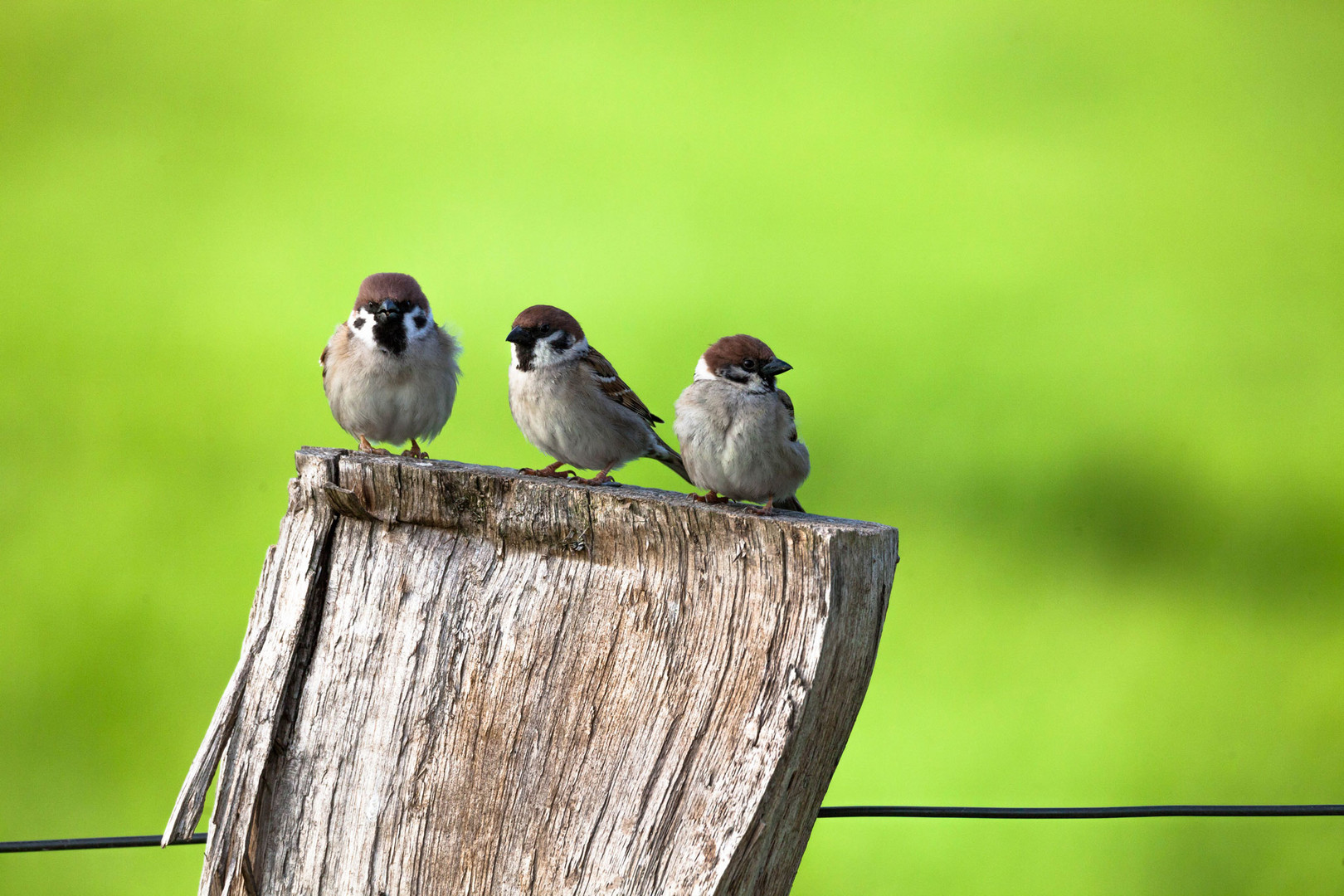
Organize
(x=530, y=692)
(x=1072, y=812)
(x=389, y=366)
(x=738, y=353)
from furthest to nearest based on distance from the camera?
(x=389, y=366), (x=738, y=353), (x=1072, y=812), (x=530, y=692)

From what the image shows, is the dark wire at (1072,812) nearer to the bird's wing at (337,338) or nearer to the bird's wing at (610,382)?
the bird's wing at (610,382)

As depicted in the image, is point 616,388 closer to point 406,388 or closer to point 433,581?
point 406,388

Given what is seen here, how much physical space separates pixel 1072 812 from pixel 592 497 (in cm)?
111

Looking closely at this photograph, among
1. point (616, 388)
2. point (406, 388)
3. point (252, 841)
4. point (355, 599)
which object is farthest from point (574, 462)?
point (252, 841)

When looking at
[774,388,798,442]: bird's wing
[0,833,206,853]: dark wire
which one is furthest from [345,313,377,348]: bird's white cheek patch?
[0,833,206,853]: dark wire

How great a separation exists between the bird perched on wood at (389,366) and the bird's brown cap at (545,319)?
321 mm

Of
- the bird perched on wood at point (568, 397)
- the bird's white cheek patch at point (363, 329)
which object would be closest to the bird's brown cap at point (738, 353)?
the bird perched on wood at point (568, 397)

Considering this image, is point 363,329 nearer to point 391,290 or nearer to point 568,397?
point 391,290

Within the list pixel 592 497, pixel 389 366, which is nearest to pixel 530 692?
pixel 592 497

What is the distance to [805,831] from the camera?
155cm

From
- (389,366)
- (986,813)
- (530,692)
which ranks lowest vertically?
(986,813)

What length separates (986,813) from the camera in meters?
1.98

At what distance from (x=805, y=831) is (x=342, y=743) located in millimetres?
721

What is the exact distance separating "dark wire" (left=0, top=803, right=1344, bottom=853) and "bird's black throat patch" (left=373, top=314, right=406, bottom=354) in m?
1.40
